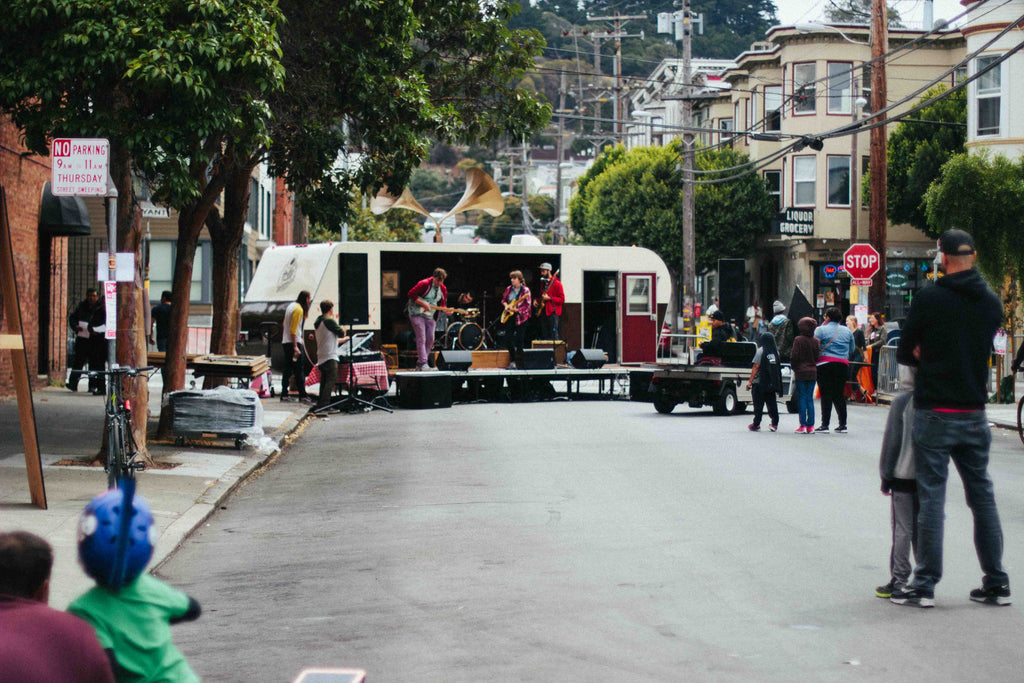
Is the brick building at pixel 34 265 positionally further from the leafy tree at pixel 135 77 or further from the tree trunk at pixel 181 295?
the leafy tree at pixel 135 77

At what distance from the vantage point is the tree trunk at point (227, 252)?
1852cm

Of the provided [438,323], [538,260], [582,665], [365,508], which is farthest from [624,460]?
[538,260]

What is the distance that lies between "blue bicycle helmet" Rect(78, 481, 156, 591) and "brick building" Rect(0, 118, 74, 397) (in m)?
15.9

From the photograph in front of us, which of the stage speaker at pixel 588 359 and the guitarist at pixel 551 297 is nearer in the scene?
the stage speaker at pixel 588 359

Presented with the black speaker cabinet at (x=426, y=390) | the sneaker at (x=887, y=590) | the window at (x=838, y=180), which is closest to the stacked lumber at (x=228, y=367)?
the black speaker cabinet at (x=426, y=390)

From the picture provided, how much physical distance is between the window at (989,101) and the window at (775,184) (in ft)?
51.6

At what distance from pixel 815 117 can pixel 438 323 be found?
27132 mm

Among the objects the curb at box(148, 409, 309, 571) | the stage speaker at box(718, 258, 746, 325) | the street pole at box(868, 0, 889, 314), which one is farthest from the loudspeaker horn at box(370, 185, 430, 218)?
the curb at box(148, 409, 309, 571)

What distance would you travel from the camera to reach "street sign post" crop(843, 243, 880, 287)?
26703mm

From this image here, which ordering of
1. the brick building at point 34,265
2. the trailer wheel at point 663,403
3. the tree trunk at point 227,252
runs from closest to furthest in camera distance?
the tree trunk at point 227,252 < the brick building at point 34,265 < the trailer wheel at point 663,403

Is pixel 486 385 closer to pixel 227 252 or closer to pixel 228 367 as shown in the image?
pixel 227 252

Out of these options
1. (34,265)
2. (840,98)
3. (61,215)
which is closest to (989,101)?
(840,98)

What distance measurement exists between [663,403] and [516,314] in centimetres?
504

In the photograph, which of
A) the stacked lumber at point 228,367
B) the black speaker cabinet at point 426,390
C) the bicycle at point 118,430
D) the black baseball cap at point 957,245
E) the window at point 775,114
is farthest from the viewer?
the window at point 775,114
